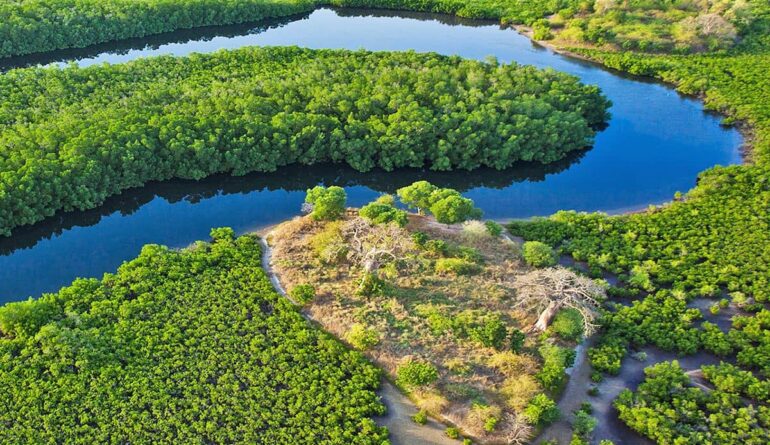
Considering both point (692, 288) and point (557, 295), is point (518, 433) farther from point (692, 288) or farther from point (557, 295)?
point (692, 288)

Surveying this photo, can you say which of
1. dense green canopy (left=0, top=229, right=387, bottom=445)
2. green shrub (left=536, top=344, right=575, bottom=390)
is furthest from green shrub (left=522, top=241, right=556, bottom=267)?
dense green canopy (left=0, top=229, right=387, bottom=445)

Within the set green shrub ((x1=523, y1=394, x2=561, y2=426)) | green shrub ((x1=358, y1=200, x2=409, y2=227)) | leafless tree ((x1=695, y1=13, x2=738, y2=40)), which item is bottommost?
green shrub ((x1=523, y1=394, x2=561, y2=426))

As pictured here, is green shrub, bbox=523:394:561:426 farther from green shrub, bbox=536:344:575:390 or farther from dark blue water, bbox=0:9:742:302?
dark blue water, bbox=0:9:742:302

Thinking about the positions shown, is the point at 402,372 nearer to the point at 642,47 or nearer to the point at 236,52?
the point at 236,52

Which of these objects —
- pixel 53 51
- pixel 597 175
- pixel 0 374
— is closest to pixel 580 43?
pixel 597 175

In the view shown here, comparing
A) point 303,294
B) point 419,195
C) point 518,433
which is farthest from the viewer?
point 419,195

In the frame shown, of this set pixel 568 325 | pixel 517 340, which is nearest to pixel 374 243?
pixel 517 340
